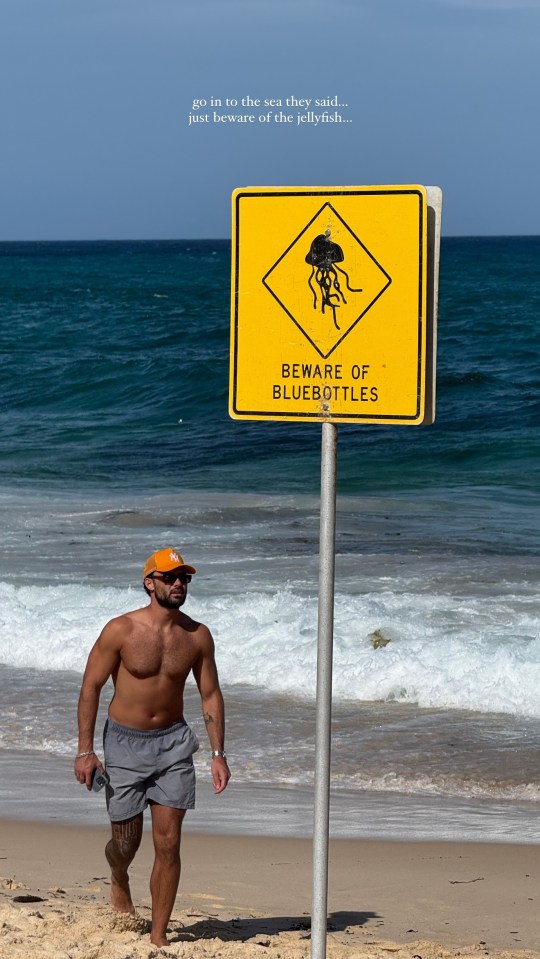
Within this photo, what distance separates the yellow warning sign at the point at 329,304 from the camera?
139 inches

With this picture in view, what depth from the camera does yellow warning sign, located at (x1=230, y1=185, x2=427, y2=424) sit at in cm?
352

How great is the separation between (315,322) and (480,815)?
3891mm

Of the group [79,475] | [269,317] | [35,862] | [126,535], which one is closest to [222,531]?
[126,535]

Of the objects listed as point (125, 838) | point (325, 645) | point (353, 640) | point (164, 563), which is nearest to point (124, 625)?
point (164, 563)

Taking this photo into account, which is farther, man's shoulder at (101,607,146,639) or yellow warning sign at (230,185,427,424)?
man's shoulder at (101,607,146,639)

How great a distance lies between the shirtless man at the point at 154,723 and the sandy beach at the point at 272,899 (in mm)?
299

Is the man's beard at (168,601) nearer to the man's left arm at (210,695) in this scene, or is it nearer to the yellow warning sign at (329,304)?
the man's left arm at (210,695)

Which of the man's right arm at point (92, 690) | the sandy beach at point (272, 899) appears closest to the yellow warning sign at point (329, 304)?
the man's right arm at point (92, 690)

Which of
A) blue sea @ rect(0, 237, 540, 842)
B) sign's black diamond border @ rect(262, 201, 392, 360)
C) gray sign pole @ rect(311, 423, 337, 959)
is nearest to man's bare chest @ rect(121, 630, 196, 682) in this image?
gray sign pole @ rect(311, 423, 337, 959)

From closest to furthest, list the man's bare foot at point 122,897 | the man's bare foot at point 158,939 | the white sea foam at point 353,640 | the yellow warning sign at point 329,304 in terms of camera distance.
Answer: the yellow warning sign at point 329,304, the man's bare foot at point 158,939, the man's bare foot at point 122,897, the white sea foam at point 353,640

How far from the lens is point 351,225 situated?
3.56 m

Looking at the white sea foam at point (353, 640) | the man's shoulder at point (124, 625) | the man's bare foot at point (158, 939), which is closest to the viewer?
the man's bare foot at point (158, 939)

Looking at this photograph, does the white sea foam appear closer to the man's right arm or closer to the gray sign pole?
the man's right arm

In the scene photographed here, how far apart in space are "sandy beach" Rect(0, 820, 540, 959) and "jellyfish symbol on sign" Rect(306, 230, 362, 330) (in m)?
2.23
